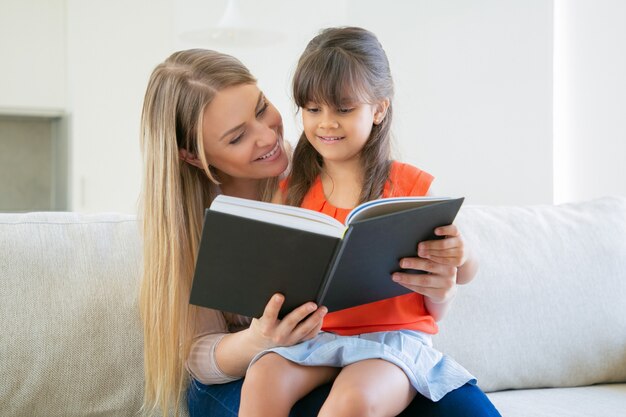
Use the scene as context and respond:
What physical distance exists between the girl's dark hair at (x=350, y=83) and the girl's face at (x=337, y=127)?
0.05ft

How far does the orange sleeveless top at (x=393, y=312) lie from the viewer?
154cm

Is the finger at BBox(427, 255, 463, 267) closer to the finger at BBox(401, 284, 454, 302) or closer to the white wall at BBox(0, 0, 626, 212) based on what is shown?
the finger at BBox(401, 284, 454, 302)

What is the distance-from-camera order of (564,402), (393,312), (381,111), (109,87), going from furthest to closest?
(109,87)
(564,402)
(381,111)
(393,312)

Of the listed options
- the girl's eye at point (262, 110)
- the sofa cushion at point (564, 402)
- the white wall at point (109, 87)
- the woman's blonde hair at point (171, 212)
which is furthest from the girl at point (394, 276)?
the white wall at point (109, 87)

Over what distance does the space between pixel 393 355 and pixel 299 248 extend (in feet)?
1.04

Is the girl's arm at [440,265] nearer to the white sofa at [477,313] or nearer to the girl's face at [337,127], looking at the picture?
the girl's face at [337,127]

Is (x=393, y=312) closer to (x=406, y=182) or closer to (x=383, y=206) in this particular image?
(x=406, y=182)

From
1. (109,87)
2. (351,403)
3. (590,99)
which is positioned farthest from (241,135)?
(109,87)

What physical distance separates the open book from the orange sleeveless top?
17 cm

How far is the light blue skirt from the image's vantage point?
1.40 meters

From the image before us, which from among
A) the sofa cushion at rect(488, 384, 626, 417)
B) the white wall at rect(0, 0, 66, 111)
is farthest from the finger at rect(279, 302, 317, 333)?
the white wall at rect(0, 0, 66, 111)

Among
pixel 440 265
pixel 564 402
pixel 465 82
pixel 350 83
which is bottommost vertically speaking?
pixel 564 402

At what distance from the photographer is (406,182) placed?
1.64m

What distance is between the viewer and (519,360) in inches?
80.6
